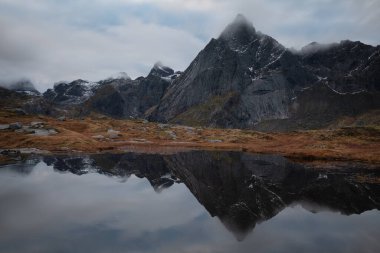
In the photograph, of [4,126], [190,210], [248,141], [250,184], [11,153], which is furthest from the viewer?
[248,141]

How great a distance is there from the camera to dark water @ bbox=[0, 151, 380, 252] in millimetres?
28641

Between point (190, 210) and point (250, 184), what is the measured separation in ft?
63.6

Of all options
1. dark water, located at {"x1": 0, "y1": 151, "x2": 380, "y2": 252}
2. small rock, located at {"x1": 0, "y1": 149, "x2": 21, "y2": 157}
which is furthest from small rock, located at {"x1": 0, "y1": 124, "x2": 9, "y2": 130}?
dark water, located at {"x1": 0, "y1": 151, "x2": 380, "y2": 252}

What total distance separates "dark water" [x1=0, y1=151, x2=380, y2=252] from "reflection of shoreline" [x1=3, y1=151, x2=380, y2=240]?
13 centimetres

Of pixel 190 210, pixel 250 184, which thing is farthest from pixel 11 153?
pixel 190 210

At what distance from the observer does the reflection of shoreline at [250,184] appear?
41406 millimetres

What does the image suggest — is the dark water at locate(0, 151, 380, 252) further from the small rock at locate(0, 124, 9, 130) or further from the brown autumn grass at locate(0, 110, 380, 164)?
the small rock at locate(0, 124, 9, 130)

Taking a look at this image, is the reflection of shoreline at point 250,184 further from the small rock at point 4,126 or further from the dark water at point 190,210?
the small rock at point 4,126

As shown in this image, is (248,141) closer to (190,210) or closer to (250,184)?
(250,184)

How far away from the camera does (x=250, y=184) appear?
5859 cm

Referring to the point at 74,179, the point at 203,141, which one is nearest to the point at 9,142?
the point at 74,179

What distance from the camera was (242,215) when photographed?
3850 cm

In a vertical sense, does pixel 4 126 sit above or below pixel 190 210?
below

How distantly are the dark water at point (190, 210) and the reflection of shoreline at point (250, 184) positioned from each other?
0.43 feet
